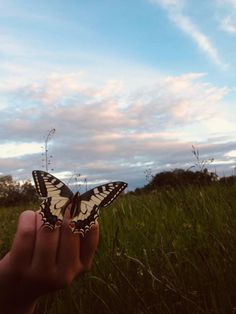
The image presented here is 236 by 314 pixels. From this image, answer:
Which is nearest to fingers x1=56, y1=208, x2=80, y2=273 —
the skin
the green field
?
the skin

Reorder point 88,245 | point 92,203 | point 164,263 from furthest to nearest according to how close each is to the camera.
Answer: point 164,263, point 88,245, point 92,203

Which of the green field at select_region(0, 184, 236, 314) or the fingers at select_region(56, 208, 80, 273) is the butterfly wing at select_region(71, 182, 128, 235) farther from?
the green field at select_region(0, 184, 236, 314)

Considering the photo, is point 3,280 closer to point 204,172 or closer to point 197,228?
point 197,228

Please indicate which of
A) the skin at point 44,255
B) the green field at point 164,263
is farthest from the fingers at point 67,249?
the green field at point 164,263

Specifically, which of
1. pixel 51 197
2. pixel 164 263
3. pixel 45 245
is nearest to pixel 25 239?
pixel 45 245

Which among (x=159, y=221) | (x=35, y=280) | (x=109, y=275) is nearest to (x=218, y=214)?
(x=159, y=221)

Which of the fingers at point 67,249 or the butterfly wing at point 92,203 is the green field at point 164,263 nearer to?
the fingers at point 67,249

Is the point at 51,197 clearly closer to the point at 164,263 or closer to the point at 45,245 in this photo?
the point at 45,245
